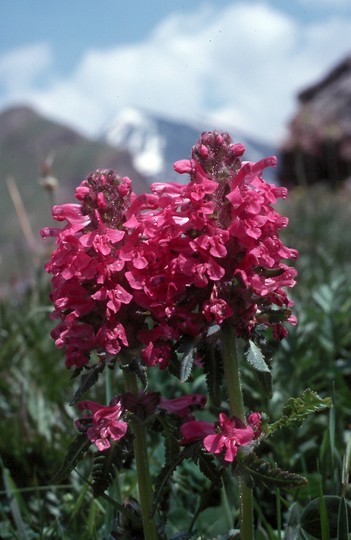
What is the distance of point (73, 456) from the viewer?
1.30m

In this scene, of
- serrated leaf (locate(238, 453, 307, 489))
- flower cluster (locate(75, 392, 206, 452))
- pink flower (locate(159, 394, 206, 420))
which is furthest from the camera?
pink flower (locate(159, 394, 206, 420))

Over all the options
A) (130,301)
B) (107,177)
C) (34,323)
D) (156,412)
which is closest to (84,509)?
(156,412)

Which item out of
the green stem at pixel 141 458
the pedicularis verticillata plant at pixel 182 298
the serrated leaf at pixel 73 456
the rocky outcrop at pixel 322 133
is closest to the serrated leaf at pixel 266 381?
the pedicularis verticillata plant at pixel 182 298

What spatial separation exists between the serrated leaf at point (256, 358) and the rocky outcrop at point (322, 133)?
16.6 metres

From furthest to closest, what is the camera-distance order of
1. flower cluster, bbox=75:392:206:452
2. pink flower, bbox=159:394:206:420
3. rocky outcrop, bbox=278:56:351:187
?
rocky outcrop, bbox=278:56:351:187 < pink flower, bbox=159:394:206:420 < flower cluster, bbox=75:392:206:452

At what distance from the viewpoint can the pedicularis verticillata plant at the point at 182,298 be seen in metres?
1.19

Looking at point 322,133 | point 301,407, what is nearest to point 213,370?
point 301,407

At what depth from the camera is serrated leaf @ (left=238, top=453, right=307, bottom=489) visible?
3.70 feet

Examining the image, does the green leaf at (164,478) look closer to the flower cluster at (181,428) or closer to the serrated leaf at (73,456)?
the flower cluster at (181,428)

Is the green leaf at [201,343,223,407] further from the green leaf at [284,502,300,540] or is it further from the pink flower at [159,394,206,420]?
→ the green leaf at [284,502,300,540]

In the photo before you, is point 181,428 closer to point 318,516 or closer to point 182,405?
point 182,405

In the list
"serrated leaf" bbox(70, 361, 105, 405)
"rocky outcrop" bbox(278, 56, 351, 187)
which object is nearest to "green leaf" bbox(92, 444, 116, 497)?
"serrated leaf" bbox(70, 361, 105, 405)

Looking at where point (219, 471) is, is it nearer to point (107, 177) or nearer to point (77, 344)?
point (77, 344)

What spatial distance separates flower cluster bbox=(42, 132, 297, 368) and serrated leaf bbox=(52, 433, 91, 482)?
6.2 inches
